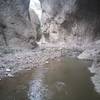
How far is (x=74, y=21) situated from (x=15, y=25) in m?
6.07

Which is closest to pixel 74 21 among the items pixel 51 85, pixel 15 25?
pixel 15 25

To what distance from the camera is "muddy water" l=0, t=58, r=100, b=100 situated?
7.88m

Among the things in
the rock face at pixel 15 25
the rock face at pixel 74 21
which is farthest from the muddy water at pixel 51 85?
the rock face at pixel 74 21

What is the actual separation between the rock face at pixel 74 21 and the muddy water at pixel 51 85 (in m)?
8.66

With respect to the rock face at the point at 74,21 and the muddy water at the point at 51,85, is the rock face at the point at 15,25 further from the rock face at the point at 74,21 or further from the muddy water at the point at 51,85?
the muddy water at the point at 51,85

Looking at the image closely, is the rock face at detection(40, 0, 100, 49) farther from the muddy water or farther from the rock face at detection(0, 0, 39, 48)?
the muddy water

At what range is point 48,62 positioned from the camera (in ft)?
45.8

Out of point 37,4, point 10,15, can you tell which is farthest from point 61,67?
point 37,4

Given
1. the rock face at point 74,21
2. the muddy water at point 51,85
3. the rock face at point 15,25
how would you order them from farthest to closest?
the rock face at point 74,21 → the rock face at point 15,25 → the muddy water at point 51,85

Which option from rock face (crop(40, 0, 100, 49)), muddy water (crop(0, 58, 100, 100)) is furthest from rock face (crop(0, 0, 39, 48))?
muddy water (crop(0, 58, 100, 100))

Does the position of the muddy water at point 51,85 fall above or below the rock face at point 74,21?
below

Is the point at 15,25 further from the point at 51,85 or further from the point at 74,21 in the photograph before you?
the point at 51,85

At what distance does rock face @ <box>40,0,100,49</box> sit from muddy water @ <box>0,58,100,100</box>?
8656mm

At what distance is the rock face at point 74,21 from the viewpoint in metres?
20.7
